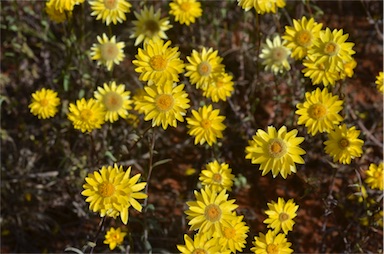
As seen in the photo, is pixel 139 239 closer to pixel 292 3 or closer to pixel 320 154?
pixel 320 154

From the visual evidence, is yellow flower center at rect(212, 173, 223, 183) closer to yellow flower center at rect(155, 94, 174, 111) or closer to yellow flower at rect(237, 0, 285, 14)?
yellow flower center at rect(155, 94, 174, 111)

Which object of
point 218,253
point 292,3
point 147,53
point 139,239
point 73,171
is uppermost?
Answer: point 292,3

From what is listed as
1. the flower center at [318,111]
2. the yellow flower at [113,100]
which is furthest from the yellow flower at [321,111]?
the yellow flower at [113,100]

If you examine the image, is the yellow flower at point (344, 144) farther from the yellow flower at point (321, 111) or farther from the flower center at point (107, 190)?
the flower center at point (107, 190)

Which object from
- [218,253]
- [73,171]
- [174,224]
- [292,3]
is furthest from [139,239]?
[292,3]

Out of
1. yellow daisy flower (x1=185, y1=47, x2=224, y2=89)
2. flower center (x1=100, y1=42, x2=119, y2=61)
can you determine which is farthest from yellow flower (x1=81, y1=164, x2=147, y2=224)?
flower center (x1=100, y1=42, x2=119, y2=61)

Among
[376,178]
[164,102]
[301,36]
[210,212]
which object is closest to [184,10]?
[301,36]
